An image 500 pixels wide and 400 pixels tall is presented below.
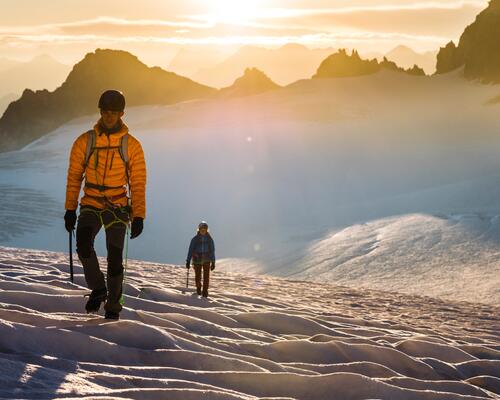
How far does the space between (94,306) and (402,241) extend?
2628 centimetres

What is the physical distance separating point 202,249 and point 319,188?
4167 centimetres

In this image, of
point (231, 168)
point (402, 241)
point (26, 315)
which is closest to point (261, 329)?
point (26, 315)

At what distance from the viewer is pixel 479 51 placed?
12012cm

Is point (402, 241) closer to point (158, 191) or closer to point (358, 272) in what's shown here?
point (358, 272)

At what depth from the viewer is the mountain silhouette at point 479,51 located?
11675cm

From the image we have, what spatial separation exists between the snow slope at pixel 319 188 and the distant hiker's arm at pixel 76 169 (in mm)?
17583

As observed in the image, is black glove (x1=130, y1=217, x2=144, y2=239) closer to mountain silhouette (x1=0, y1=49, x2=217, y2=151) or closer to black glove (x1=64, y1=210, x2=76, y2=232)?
black glove (x1=64, y1=210, x2=76, y2=232)

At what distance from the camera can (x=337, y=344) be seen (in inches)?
332

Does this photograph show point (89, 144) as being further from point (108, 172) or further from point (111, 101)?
point (111, 101)

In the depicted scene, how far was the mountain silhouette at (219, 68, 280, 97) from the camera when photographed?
114769 mm

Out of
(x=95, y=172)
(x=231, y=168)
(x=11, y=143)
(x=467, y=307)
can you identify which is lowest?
(x=467, y=307)

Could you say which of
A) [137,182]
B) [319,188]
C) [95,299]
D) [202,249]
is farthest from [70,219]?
[319,188]

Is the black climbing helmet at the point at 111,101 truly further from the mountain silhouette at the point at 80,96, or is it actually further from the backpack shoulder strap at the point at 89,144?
the mountain silhouette at the point at 80,96

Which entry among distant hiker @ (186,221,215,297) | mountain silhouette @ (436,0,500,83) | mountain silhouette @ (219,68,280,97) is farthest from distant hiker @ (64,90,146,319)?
mountain silhouette @ (436,0,500,83)
